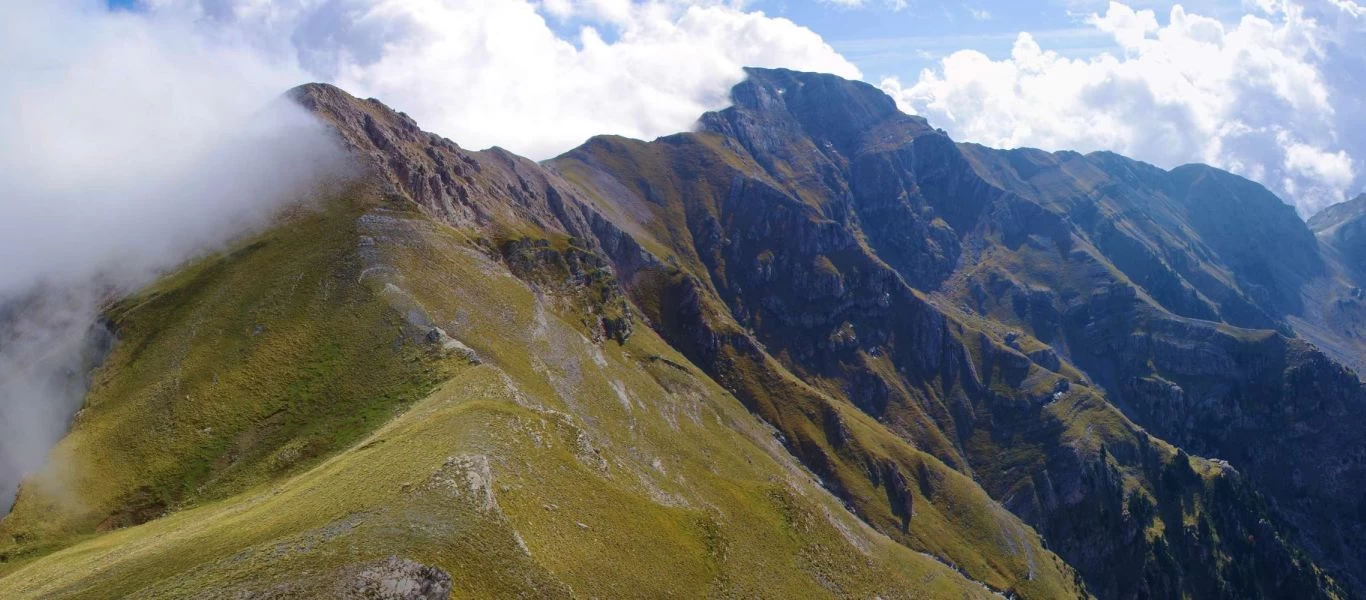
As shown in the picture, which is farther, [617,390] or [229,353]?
[617,390]

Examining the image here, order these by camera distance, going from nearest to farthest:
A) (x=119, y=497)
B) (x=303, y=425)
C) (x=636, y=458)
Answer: (x=119, y=497) → (x=303, y=425) → (x=636, y=458)

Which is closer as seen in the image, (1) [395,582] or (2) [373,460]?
(1) [395,582]

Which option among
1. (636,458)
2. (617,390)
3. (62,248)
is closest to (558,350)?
(617,390)

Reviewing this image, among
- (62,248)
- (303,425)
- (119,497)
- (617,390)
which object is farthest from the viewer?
(617,390)

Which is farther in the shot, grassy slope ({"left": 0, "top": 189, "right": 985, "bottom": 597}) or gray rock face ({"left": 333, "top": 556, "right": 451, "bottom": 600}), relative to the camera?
grassy slope ({"left": 0, "top": 189, "right": 985, "bottom": 597})

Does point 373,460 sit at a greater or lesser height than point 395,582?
greater

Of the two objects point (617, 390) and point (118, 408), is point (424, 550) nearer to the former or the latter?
point (118, 408)

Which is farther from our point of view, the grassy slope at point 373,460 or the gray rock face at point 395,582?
the grassy slope at point 373,460

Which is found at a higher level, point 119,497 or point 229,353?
point 229,353
